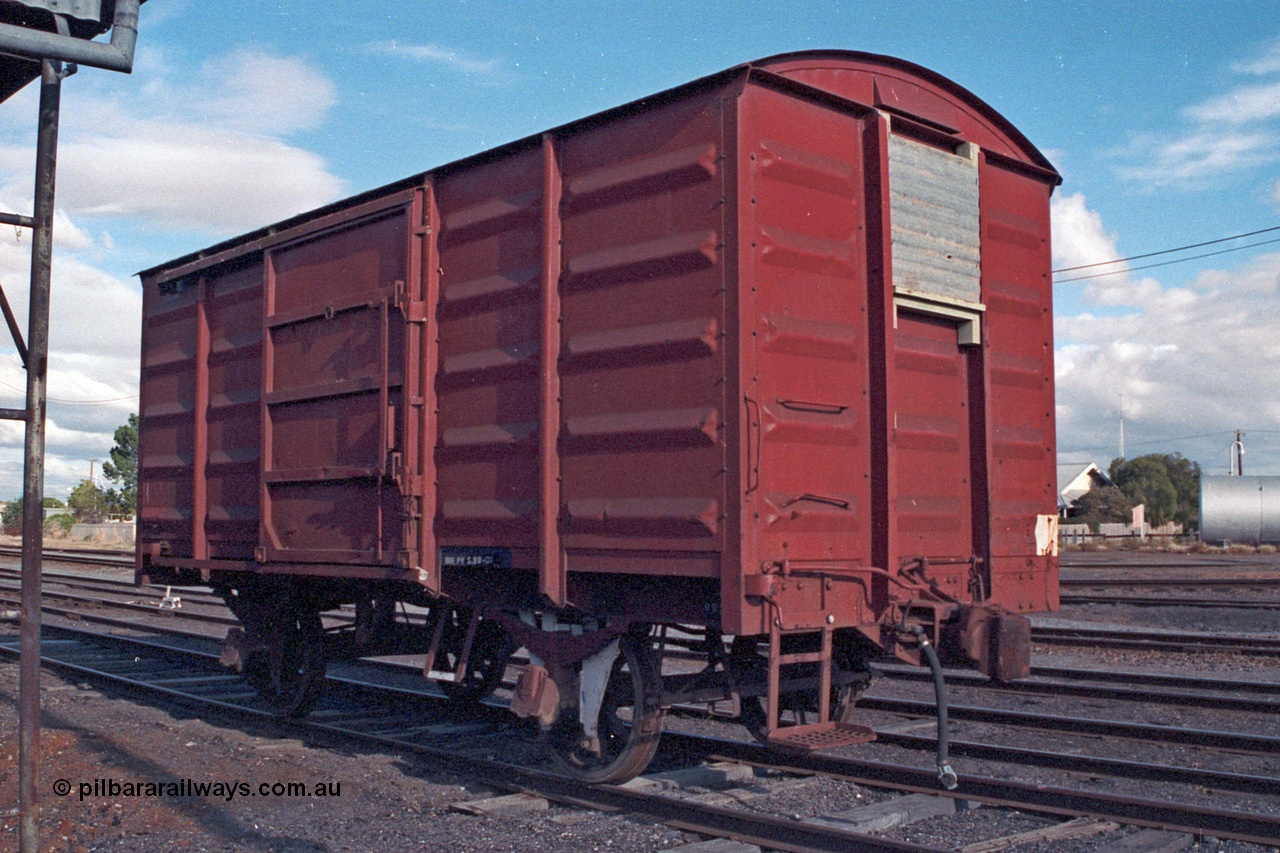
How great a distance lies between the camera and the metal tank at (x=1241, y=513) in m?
43.7

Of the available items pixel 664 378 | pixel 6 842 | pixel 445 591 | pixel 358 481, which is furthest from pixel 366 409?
pixel 6 842

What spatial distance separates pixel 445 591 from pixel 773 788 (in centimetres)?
252

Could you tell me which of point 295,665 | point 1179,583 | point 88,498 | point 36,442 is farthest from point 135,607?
point 88,498

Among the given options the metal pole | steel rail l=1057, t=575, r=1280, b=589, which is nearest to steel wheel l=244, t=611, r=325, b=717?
the metal pole

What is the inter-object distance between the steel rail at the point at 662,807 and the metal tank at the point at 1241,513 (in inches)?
1714

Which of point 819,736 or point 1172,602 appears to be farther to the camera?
point 1172,602

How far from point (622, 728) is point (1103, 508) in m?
69.4

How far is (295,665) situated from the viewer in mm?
9375

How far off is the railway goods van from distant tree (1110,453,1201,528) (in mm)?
67665

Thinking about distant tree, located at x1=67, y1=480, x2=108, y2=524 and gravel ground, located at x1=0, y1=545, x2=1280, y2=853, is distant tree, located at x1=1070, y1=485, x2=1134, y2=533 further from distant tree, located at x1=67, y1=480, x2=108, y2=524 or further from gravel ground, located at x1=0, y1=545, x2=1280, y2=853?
distant tree, located at x1=67, y1=480, x2=108, y2=524

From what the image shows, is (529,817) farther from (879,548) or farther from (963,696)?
(963,696)

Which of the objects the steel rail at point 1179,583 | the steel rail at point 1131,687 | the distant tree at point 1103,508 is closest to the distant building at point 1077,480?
the distant tree at point 1103,508

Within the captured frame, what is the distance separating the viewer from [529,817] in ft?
19.8

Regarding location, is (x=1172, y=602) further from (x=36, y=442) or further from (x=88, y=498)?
(x=88, y=498)
